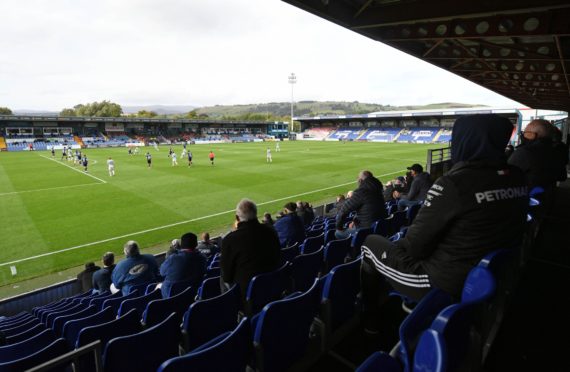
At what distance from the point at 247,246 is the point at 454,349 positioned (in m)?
2.32

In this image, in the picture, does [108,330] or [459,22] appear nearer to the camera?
[108,330]

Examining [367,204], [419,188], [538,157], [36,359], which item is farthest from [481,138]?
[419,188]

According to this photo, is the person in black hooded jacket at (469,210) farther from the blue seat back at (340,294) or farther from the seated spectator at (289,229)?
the seated spectator at (289,229)

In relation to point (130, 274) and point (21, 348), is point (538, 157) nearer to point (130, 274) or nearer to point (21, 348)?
point (130, 274)

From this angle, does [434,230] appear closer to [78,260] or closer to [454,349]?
[454,349]

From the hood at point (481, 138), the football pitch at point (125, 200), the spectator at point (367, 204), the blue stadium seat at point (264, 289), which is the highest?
the hood at point (481, 138)

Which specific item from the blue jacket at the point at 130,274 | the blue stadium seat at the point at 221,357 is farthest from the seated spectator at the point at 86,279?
the blue stadium seat at the point at 221,357

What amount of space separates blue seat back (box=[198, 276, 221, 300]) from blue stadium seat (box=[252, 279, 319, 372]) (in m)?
1.53

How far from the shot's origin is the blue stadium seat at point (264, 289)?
3.33 meters

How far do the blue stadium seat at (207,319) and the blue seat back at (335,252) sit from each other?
1.68 metres

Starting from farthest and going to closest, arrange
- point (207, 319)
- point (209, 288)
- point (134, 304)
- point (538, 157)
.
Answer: point (538, 157) → point (209, 288) → point (134, 304) → point (207, 319)

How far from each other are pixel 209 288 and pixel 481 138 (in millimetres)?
3268

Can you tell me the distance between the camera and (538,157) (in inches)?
190

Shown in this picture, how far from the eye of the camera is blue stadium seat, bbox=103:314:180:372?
2.20 metres
